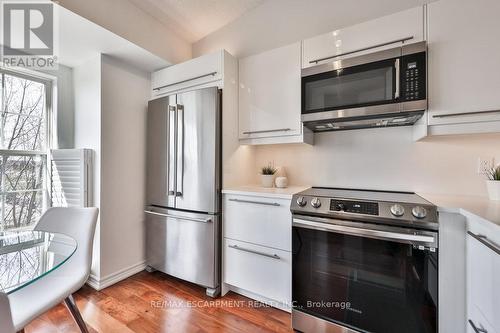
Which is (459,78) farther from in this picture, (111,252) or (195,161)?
(111,252)

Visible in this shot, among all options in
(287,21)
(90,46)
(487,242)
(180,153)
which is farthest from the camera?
(287,21)

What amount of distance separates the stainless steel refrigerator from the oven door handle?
2.72 ft

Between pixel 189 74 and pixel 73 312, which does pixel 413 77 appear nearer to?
pixel 189 74

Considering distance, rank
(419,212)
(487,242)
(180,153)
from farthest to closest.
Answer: (180,153) → (419,212) → (487,242)

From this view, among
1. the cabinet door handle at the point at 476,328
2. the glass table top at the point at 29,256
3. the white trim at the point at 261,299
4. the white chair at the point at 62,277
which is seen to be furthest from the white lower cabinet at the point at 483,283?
the white chair at the point at 62,277

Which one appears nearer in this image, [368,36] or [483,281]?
[483,281]

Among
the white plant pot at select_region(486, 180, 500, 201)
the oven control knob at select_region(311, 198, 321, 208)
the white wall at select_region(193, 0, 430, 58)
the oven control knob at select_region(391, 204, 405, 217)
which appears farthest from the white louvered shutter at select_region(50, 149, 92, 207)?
the white plant pot at select_region(486, 180, 500, 201)

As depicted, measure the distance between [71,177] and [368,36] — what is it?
2775 mm

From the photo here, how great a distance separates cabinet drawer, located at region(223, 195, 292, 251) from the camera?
1622mm

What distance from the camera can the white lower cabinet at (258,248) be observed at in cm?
163

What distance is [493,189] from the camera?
1409mm

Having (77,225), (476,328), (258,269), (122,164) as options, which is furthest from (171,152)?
(476,328)

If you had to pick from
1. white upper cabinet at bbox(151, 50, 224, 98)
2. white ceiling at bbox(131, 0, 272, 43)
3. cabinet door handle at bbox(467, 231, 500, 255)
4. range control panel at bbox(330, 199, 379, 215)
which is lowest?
cabinet door handle at bbox(467, 231, 500, 255)

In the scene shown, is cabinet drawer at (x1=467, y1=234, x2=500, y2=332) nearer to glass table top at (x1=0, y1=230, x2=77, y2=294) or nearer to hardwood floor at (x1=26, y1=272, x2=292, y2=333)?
hardwood floor at (x1=26, y1=272, x2=292, y2=333)
